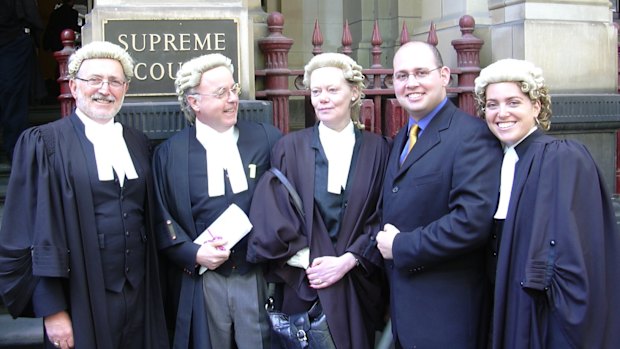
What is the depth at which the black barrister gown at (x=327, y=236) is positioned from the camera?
12.1 ft

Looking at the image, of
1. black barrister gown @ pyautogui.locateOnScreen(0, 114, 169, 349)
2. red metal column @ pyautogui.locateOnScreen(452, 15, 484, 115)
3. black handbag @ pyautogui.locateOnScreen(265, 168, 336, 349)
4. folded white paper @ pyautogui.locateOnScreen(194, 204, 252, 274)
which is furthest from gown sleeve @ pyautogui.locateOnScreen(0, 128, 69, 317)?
red metal column @ pyautogui.locateOnScreen(452, 15, 484, 115)

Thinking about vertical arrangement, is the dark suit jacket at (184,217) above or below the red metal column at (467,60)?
below

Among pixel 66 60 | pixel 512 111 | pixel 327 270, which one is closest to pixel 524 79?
pixel 512 111

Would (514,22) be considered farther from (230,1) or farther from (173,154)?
(173,154)

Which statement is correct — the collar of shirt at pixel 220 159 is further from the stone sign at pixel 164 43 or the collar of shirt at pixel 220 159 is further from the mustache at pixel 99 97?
the stone sign at pixel 164 43

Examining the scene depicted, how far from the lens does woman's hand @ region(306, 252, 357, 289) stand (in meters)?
3.68

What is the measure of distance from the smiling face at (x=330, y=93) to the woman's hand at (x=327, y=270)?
735 mm

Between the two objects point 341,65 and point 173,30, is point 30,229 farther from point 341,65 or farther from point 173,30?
point 173,30

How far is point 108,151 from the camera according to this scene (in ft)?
11.9

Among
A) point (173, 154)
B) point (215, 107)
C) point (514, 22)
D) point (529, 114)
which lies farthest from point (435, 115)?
point (514, 22)

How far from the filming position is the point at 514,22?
19.0ft

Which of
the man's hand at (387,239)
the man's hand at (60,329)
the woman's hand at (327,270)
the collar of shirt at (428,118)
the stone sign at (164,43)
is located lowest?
the man's hand at (60,329)

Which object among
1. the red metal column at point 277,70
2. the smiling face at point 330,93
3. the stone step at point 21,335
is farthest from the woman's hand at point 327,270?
the stone step at point 21,335

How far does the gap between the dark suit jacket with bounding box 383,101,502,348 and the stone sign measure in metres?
1.83
